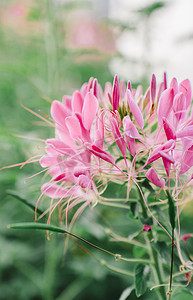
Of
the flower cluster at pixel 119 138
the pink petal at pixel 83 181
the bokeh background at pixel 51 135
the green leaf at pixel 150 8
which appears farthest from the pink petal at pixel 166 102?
the green leaf at pixel 150 8

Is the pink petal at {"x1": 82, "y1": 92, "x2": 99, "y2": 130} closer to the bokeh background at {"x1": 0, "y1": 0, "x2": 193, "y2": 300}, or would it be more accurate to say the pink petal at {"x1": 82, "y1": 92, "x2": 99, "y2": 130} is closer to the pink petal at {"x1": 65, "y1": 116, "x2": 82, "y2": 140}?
the pink petal at {"x1": 65, "y1": 116, "x2": 82, "y2": 140}

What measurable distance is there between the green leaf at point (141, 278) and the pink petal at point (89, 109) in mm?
181

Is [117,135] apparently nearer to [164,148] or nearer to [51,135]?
[164,148]

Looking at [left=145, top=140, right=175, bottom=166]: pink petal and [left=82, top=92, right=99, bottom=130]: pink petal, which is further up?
[left=82, top=92, right=99, bottom=130]: pink petal

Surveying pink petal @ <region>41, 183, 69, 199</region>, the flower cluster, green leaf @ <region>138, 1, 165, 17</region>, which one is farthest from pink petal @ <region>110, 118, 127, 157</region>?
green leaf @ <region>138, 1, 165, 17</region>

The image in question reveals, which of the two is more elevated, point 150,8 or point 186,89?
point 150,8

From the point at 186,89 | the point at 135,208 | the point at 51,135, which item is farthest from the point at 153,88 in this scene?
the point at 51,135

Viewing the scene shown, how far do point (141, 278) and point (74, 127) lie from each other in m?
0.19

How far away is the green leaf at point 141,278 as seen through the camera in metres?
0.39

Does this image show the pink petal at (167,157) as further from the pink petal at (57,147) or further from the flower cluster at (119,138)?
the pink petal at (57,147)

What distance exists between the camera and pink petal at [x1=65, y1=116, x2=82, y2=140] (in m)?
0.36

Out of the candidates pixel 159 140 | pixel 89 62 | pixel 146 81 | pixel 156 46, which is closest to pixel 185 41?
Answer: pixel 146 81

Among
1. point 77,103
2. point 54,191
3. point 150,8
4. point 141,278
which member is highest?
point 150,8

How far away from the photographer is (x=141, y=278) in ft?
1.32
